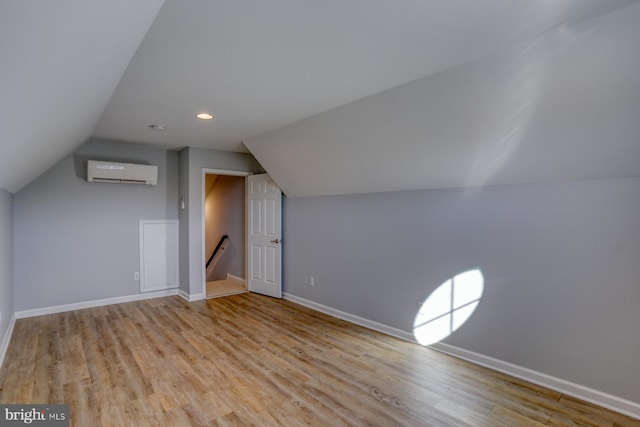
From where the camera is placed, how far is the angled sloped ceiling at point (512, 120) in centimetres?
173

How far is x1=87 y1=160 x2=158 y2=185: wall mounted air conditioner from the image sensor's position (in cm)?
421

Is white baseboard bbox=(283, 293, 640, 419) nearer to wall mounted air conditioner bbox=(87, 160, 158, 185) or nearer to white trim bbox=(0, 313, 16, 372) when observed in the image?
white trim bbox=(0, 313, 16, 372)

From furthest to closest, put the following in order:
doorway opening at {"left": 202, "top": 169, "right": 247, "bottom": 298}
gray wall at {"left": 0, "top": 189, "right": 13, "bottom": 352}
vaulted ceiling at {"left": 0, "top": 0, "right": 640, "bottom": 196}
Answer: doorway opening at {"left": 202, "top": 169, "right": 247, "bottom": 298} < gray wall at {"left": 0, "top": 189, "right": 13, "bottom": 352} < vaulted ceiling at {"left": 0, "top": 0, "right": 640, "bottom": 196}

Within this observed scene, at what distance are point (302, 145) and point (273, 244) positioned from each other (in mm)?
1889

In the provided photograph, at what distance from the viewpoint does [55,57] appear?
1.32 metres

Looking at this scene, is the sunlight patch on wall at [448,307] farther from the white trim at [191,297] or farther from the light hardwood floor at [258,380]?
the white trim at [191,297]

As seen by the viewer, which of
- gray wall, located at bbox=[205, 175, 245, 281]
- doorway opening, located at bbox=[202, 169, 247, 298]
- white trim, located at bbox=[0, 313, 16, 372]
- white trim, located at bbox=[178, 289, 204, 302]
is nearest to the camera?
white trim, located at bbox=[0, 313, 16, 372]

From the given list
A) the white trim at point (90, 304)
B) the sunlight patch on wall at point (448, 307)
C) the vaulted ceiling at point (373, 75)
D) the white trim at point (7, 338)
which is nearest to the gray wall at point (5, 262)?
the white trim at point (7, 338)

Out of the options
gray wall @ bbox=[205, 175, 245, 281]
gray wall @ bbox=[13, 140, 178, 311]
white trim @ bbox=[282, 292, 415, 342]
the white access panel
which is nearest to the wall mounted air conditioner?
gray wall @ bbox=[13, 140, 178, 311]

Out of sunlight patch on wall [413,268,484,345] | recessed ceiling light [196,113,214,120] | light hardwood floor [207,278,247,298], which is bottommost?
light hardwood floor [207,278,247,298]

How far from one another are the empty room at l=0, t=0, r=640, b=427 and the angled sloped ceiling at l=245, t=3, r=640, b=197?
0.01 metres

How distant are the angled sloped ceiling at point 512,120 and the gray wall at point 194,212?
76.8 inches

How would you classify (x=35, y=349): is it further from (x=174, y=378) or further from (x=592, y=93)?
(x=592, y=93)

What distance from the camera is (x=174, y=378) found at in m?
2.59
